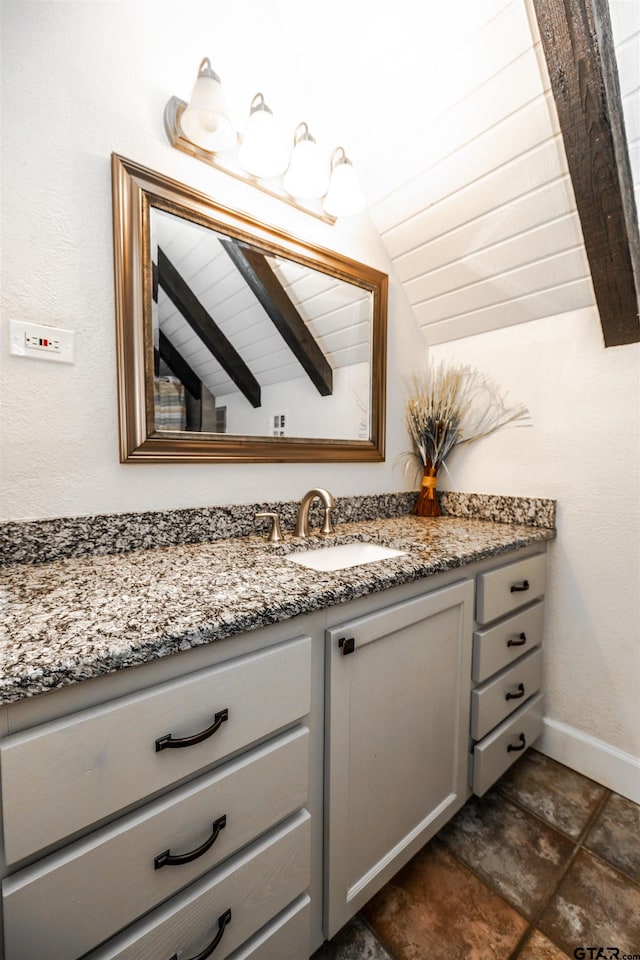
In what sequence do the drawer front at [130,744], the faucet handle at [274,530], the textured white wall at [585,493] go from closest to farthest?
the drawer front at [130,744]
the faucet handle at [274,530]
the textured white wall at [585,493]

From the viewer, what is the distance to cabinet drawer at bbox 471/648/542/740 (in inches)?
47.1

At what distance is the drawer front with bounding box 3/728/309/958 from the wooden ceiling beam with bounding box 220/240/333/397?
110cm

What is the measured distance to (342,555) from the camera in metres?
1.33

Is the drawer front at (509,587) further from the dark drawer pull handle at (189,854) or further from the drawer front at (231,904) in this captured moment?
the dark drawer pull handle at (189,854)

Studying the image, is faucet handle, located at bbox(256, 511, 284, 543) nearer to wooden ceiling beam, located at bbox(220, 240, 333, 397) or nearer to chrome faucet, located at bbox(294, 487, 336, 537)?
chrome faucet, located at bbox(294, 487, 336, 537)

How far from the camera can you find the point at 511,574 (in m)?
1.30

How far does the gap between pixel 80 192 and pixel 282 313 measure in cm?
62

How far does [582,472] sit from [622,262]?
65 cm

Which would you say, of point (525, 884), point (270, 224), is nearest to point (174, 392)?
point (270, 224)

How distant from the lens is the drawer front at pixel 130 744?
1.59 feet

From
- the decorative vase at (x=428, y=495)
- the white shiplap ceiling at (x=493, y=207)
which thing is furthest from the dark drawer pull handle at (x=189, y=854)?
the white shiplap ceiling at (x=493, y=207)

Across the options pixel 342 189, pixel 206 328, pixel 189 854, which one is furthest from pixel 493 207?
→ pixel 189 854

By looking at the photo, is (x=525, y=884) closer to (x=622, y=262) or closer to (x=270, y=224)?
(x=622, y=262)

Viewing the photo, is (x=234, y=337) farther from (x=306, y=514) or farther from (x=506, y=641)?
(x=506, y=641)
